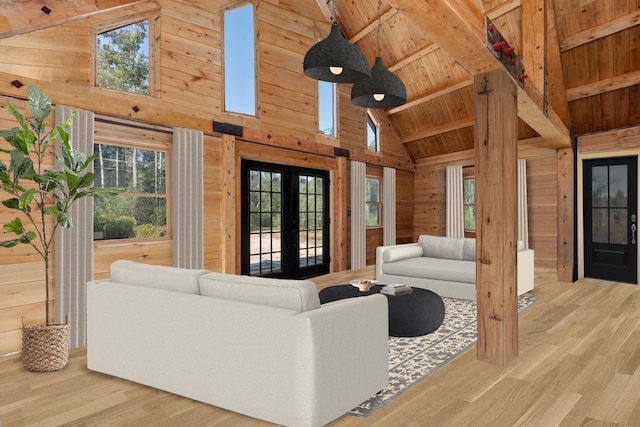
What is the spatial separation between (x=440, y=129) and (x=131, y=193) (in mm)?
5669

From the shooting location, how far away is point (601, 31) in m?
5.03

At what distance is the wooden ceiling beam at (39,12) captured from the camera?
295 cm

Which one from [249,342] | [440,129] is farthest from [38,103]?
[440,129]

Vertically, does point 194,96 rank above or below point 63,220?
above

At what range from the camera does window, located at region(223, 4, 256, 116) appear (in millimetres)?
5570

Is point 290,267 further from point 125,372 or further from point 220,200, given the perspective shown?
point 125,372

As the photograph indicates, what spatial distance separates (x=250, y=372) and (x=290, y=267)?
4337 millimetres

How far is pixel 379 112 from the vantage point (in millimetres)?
8305

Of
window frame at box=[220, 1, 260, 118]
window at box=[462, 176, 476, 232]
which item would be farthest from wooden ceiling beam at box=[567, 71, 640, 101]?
window frame at box=[220, 1, 260, 118]

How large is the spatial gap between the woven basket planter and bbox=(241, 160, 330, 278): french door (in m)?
2.82

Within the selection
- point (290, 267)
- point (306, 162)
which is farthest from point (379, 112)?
point (290, 267)

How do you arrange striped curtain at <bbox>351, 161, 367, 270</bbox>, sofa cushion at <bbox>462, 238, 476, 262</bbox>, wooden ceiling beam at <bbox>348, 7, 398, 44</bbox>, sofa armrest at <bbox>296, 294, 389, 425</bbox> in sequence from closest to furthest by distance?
sofa armrest at <bbox>296, 294, 389, 425</bbox> → sofa cushion at <bbox>462, 238, 476, 262</bbox> → wooden ceiling beam at <bbox>348, 7, 398, 44</bbox> → striped curtain at <bbox>351, 161, 367, 270</bbox>

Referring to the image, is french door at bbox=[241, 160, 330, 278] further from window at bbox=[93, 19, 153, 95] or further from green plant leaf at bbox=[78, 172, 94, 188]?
green plant leaf at bbox=[78, 172, 94, 188]

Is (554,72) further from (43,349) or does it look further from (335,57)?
(43,349)
